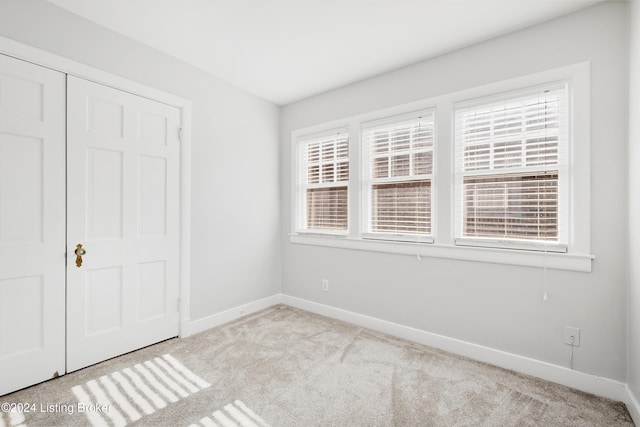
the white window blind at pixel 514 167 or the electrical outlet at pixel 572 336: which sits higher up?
the white window blind at pixel 514 167

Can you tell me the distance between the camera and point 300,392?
6.70 feet

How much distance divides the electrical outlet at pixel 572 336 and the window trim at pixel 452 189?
43 centimetres

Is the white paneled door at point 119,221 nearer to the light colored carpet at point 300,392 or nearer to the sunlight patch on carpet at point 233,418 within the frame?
the light colored carpet at point 300,392

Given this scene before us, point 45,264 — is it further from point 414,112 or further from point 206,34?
point 414,112

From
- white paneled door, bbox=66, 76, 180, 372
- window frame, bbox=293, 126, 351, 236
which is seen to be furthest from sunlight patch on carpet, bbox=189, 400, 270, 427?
window frame, bbox=293, 126, 351, 236

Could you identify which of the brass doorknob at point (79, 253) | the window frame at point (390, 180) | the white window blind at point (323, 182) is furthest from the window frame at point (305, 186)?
the brass doorknob at point (79, 253)

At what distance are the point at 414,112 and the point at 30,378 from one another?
3680mm

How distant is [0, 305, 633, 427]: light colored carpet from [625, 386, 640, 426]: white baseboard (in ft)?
0.13

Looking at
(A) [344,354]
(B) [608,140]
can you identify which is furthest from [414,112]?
(A) [344,354]

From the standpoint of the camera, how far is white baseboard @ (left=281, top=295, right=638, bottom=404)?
200cm

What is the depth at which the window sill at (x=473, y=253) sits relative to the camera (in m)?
2.11

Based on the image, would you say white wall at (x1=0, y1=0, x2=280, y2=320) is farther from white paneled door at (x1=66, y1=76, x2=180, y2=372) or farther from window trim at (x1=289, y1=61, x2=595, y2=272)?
window trim at (x1=289, y1=61, x2=595, y2=272)

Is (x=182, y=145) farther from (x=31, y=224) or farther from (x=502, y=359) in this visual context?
(x=502, y=359)

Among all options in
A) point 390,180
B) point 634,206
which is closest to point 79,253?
point 390,180
